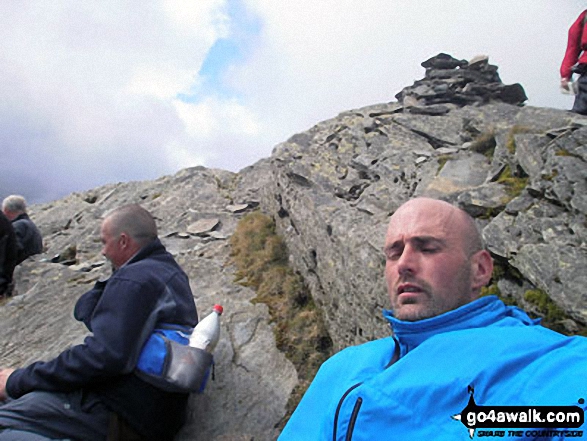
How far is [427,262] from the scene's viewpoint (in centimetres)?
342

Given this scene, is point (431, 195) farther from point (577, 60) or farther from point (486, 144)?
point (577, 60)

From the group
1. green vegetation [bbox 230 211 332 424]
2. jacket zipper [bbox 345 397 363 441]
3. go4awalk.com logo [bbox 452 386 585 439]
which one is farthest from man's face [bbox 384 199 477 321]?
green vegetation [bbox 230 211 332 424]

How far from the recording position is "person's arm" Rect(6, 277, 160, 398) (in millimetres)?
4203

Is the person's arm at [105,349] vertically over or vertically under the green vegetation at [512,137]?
under

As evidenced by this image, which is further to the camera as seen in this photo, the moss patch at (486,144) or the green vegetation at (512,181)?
the moss patch at (486,144)

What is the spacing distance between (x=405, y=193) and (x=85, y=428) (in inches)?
273

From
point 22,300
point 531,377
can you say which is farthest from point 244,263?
point 531,377

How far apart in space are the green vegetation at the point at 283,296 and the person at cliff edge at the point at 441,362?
323cm

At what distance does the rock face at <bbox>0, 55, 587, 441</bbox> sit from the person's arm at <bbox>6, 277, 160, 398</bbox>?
212cm

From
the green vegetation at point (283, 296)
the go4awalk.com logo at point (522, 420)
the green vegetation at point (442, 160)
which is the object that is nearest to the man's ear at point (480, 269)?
the go4awalk.com logo at point (522, 420)

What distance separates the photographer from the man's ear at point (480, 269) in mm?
3445

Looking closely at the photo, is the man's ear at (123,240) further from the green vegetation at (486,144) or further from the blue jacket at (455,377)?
the green vegetation at (486,144)

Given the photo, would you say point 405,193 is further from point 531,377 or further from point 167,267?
point 531,377

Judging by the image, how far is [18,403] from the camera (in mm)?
4277
